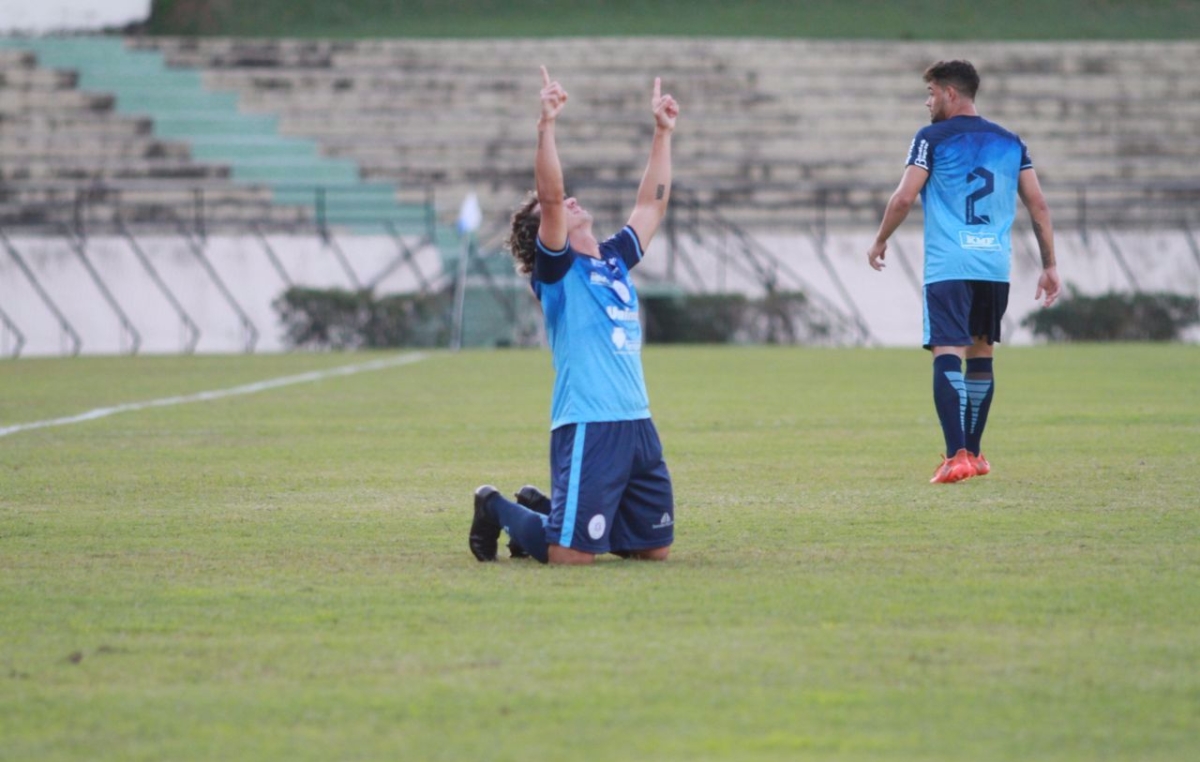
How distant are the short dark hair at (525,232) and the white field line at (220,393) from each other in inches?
236

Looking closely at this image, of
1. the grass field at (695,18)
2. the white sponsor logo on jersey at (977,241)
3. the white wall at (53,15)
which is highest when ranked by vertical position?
the grass field at (695,18)

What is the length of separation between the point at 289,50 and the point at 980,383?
29575 mm

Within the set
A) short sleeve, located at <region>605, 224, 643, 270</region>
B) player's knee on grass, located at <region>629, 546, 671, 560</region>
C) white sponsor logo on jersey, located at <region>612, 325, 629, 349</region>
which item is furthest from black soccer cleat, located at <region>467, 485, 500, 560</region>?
short sleeve, located at <region>605, 224, 643, 270</region>

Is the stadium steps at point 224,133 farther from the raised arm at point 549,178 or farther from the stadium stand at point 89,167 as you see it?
the raised arm at point 549,178

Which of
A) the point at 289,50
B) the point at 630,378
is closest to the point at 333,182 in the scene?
the point at 289,50

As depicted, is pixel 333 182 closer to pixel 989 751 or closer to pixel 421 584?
pixel 421 584

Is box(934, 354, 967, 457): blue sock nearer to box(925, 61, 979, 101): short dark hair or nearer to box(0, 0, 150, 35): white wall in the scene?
box(925, 61, 979, 101): short dark hair

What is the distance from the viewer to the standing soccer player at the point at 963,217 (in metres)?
8.40

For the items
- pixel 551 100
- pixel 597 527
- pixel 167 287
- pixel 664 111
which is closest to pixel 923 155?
pixel 664 111

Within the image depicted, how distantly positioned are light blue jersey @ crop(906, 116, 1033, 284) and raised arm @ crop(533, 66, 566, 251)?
3.13 meters

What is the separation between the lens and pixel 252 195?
3042 centimetres

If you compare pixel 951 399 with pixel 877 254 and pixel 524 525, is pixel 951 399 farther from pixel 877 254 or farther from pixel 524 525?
pixel 524 525

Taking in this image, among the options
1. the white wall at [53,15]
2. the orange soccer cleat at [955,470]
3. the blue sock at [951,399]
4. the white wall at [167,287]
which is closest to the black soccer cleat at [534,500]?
the orange soccer cleat at [955,470]

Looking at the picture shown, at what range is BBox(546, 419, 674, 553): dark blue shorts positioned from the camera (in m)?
5.66
